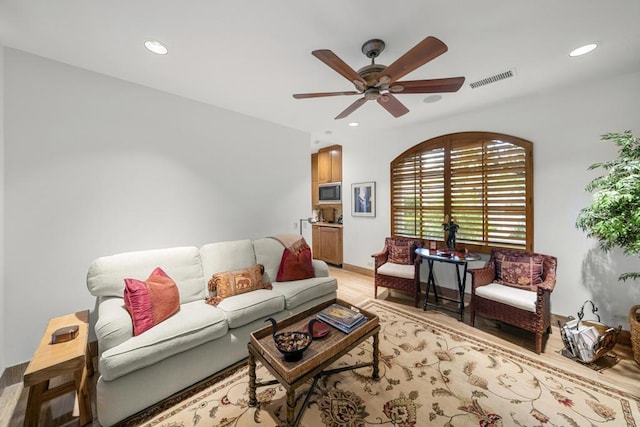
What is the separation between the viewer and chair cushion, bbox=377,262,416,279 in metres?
3.27

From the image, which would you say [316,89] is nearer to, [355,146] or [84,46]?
[84,46]

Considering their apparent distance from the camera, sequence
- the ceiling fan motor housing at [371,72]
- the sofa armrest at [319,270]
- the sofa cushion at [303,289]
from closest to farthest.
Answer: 1. the ceiling fan motor housing at [371,72]
2. the sofa cushion at [303,289]
3. the sofa armrest at [319,270]

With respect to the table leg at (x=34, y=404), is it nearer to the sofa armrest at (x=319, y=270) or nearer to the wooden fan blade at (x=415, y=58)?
the sofa armrest at (x=319, y=270)

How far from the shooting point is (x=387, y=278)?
3.48m

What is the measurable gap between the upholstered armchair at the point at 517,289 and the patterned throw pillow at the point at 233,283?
2389mm

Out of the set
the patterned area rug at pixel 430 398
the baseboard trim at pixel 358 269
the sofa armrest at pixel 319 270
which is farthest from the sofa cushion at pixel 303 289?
the baseboard trim at pixel 358 269

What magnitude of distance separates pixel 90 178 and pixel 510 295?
4293 mm

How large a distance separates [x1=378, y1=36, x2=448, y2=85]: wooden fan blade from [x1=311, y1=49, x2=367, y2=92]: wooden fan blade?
0.15 m

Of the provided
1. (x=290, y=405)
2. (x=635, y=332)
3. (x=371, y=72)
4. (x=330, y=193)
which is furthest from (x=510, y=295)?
(x=330, y=193)

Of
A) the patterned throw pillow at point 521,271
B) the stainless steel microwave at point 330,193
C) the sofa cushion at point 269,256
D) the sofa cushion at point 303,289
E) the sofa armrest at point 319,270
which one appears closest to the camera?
the sofa cushion at point 303,289

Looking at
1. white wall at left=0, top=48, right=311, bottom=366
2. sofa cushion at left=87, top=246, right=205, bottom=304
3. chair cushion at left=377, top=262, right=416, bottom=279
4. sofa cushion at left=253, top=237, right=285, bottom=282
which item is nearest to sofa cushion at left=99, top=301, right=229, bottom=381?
sofa cushion at left=87, top=246, right=205, bottom=304

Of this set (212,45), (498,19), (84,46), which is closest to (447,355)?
(498,19)

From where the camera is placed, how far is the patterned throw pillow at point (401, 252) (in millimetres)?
3617

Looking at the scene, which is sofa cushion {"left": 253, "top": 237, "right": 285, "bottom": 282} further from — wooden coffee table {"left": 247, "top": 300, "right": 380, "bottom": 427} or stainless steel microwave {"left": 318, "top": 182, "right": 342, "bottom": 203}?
stainless steel microwave {"left": 318, "top": 182, "right": 342, "bottom": 203}
